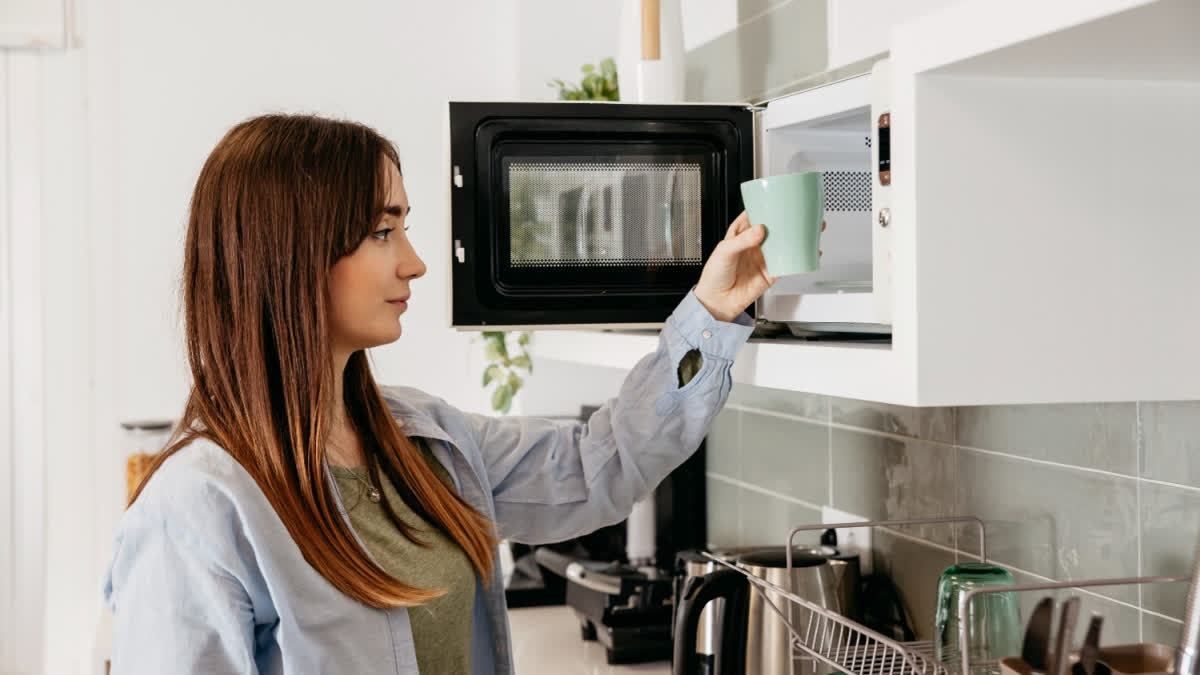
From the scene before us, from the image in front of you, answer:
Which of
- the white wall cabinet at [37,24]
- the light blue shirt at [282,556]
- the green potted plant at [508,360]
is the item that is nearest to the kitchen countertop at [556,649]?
the light blue shirt at [282,556]

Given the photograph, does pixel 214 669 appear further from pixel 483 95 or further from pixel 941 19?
pixel 483 95

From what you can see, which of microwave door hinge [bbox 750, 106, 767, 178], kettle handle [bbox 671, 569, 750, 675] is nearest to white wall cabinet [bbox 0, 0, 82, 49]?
microwave door hinge [bbox 750, 106, 767, 178]

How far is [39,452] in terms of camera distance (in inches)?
104

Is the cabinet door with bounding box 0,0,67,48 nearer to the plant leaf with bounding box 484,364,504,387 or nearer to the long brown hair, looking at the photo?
the plant leaf with bounding box 484,364,504,387

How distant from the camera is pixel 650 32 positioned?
163cm

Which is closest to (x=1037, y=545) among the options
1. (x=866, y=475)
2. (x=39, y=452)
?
(x=866, y=475)

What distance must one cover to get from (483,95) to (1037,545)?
1916mm

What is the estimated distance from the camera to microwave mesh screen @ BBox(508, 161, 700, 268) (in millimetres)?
1242

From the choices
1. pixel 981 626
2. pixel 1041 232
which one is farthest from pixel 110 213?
pixel 1041 232

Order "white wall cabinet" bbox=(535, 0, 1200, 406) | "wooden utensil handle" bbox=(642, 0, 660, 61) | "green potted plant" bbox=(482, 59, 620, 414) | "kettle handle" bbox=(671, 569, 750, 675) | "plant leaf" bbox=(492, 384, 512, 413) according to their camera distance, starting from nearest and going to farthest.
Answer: "white wall cabinet" bbox=(535, 0, 1200, 406) < "kettle handle" bbox=(671, 569, 750, 675) < "wooden utensil handle" bbox=(642, 0, 660, 61) < "green potted plant" bbox=(482, 59, 620, 414) < "plant leaf" bbox=(492, 384, 512, 413)

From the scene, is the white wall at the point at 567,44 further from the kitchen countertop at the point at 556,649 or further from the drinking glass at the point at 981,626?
the drinking glass at the point at 981,626

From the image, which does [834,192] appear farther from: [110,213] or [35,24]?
[35,24]

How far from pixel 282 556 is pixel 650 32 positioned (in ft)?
3.00

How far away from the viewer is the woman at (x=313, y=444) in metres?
1.02
